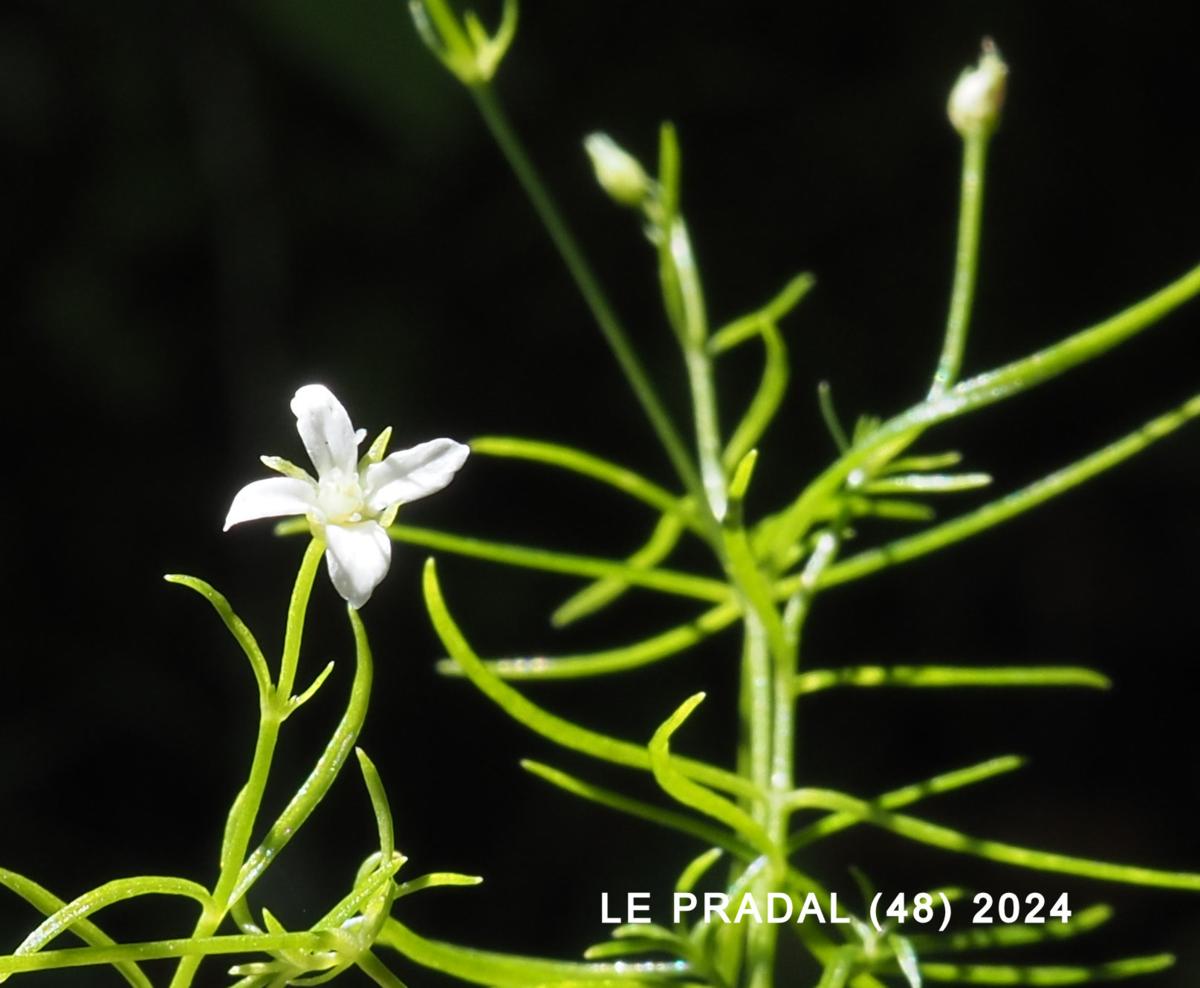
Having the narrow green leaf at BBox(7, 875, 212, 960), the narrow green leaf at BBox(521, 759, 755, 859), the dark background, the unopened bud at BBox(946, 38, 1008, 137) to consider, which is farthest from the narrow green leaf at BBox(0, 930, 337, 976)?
the dark background

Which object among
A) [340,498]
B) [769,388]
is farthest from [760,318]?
[340,498]

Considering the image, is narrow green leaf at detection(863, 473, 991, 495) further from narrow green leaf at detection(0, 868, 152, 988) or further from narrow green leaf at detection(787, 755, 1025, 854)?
narrow green leaf at detection(0, 868, 152, 988)

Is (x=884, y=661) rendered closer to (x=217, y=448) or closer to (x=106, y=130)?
(x=217, y=448)

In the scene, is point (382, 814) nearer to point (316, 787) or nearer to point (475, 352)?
point (316, 787)

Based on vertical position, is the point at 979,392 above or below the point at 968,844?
above

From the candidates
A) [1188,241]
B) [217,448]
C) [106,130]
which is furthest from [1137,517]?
[106,130]

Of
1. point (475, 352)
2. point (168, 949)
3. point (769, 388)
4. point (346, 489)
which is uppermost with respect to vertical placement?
point (475, 352)

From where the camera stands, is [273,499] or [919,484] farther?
[919,484]

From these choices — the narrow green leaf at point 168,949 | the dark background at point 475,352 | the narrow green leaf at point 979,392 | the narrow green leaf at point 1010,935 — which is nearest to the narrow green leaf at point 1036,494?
the narrow green leaf at point 979,392
